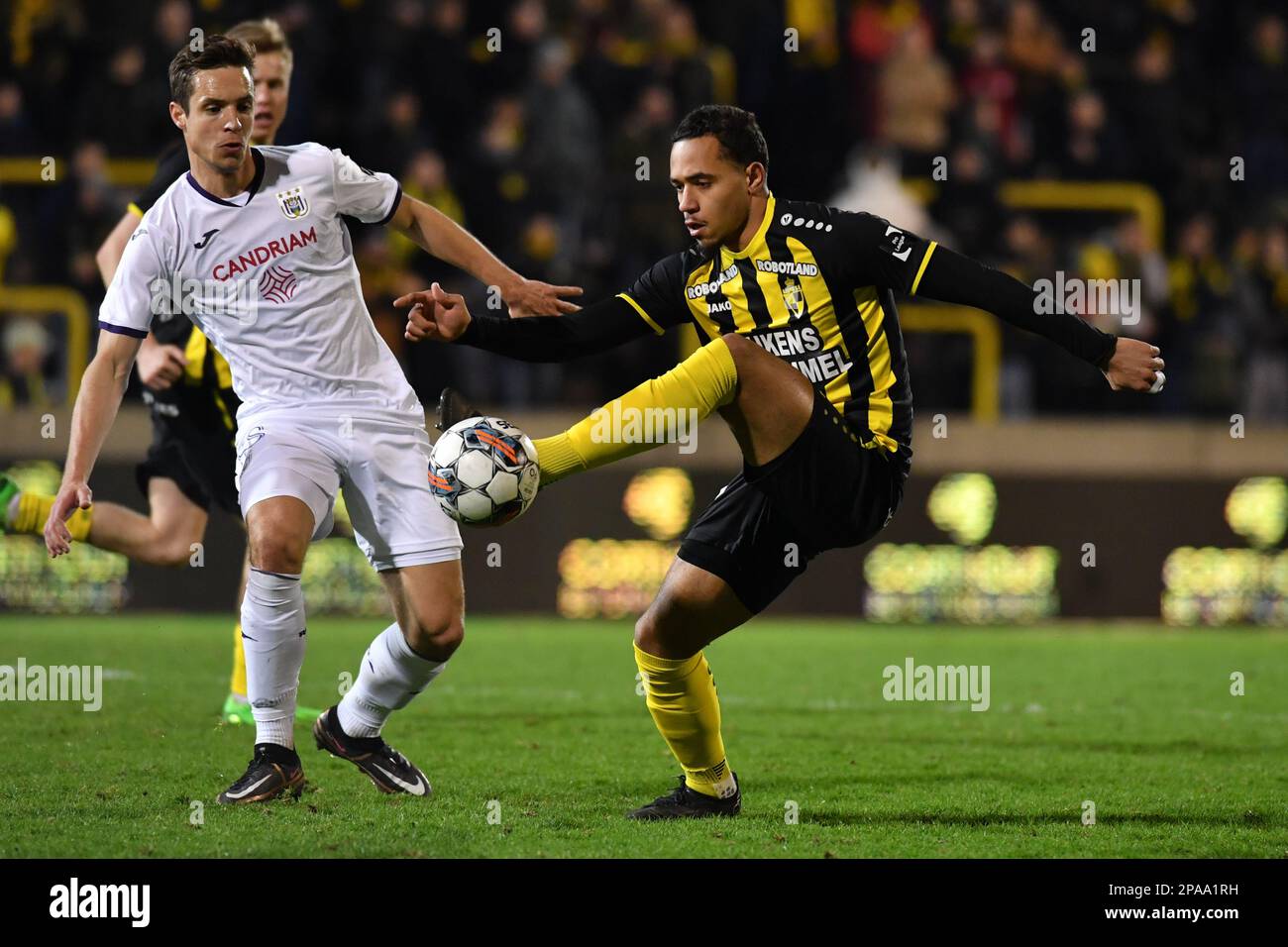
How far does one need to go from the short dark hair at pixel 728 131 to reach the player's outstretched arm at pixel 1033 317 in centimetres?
67

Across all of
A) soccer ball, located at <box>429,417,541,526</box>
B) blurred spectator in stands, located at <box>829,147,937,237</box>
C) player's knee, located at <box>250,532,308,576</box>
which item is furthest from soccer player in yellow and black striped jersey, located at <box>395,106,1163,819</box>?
blurred spectator in stands, located at <box>829,147,937,237</box>

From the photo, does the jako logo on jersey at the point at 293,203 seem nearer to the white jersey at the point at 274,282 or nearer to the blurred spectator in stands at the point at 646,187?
the white jersey at the point at 274,282

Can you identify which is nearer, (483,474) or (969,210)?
(483,474)

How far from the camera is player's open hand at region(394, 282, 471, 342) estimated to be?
5.57 m

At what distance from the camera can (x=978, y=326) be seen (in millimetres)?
13703

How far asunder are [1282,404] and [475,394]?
6.18 meters

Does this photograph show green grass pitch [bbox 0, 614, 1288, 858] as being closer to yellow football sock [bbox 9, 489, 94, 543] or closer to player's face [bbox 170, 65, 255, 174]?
yellow football sock [bbox 9, 489, 94, 543]

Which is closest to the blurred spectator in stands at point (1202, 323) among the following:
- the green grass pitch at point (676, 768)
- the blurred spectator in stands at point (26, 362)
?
the green grass pitch at point (676, 768)

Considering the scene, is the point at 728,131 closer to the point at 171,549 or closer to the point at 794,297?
the point at 794,297

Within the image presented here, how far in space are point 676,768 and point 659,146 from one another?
7850 mm

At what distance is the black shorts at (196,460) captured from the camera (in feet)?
26.2

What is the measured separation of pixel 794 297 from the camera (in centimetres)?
575

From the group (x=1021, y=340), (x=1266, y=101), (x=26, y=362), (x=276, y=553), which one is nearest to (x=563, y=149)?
(x=1021, y=340)

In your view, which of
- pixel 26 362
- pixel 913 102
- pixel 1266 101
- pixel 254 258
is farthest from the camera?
pixel 1266 101
